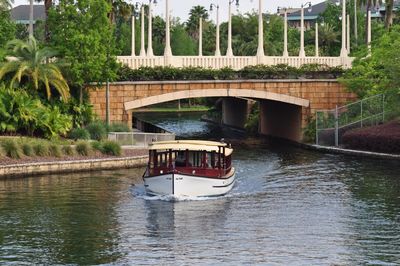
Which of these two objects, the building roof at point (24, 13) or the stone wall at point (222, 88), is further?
the building roof at point (24, 13)

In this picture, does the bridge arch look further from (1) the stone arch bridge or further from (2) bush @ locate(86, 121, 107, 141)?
(2) bush @ locate(86, 121, 107, 141)

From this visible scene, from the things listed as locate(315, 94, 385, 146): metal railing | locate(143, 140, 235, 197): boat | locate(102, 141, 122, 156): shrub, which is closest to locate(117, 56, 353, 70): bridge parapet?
locate(315, 94, 385, 146): metal railing

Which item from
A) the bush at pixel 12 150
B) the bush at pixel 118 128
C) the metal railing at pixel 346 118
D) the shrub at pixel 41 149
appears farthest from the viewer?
the metal railing at pixel 346 118

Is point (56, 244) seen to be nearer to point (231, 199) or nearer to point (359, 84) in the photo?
point (231, 199)

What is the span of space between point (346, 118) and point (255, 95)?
7607 millimetres

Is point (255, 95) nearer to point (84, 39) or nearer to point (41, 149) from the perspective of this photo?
point (84, 39)

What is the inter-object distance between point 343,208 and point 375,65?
1439 inches

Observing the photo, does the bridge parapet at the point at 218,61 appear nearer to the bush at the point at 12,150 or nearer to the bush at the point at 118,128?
the bush at the point at 118,128

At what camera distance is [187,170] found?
175 feet

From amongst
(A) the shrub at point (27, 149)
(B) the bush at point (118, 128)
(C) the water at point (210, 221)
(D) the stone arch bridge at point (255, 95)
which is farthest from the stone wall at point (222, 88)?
(C) the water at point (210, 221)

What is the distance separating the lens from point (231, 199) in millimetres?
53594

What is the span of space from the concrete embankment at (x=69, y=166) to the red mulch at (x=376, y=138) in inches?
656

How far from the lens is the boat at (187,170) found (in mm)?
52531

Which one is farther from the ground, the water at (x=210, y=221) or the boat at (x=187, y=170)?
the boat at (x=187, y=170)
